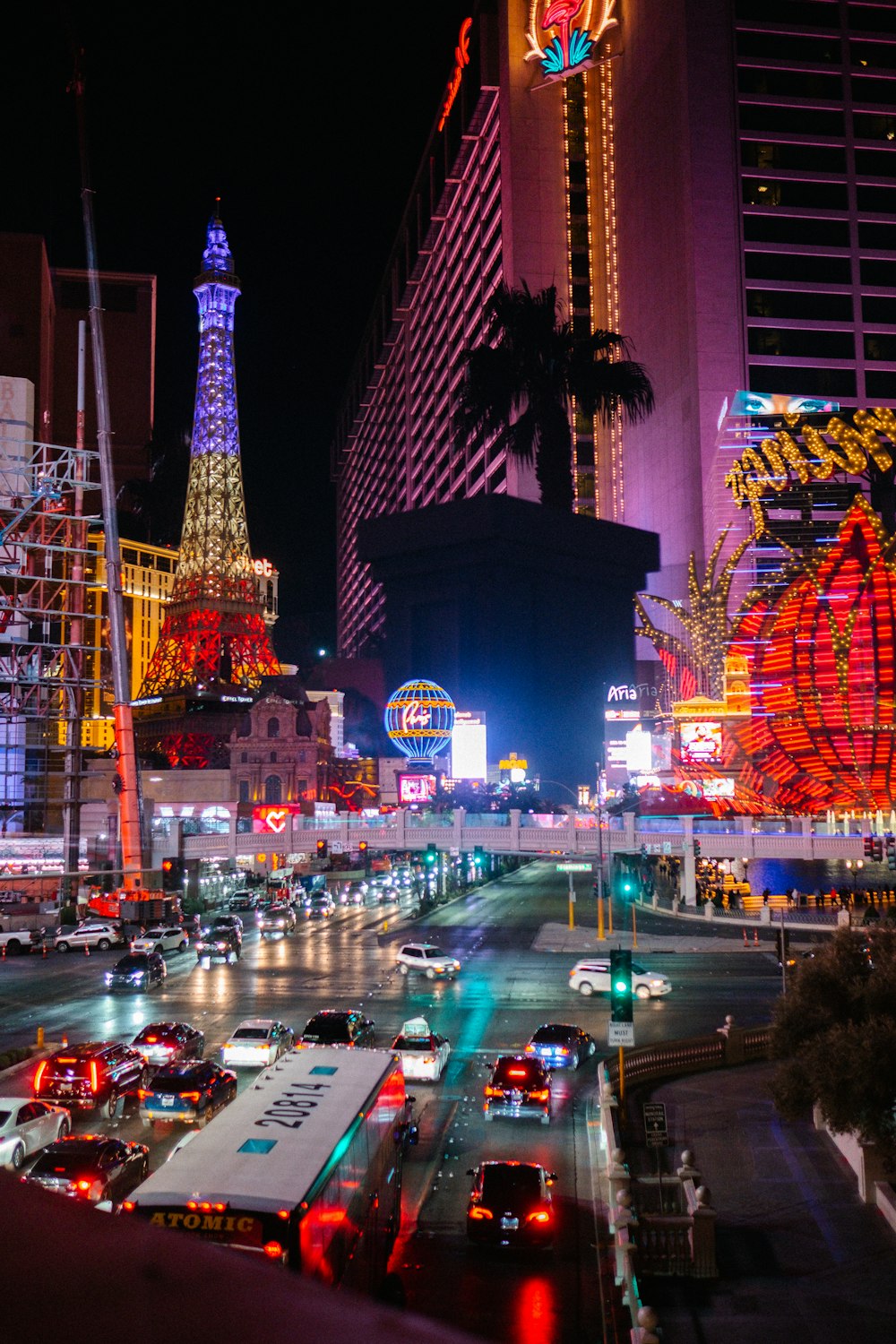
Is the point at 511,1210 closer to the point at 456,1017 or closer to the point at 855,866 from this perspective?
the point at 456,1017

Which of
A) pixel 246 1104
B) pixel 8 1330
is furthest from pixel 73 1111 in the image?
pixel 8 1330

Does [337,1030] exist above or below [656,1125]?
above

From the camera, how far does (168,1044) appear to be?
95.2 ft

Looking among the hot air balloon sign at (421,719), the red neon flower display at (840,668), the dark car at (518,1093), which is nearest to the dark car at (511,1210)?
the dark car at (518,1093)

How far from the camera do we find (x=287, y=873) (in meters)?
85.9

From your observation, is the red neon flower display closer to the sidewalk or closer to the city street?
the city street

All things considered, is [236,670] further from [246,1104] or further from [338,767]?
[246,1104]

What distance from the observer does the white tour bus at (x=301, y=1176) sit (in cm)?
1133

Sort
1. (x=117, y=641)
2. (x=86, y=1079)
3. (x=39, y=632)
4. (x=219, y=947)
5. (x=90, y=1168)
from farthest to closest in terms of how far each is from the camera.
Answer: (x=39, y=632), (x=117, y=641), (x=219, y=947), (x=86, y=1079), (x=90, y=1168)

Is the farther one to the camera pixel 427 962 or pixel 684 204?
pixel 684 204

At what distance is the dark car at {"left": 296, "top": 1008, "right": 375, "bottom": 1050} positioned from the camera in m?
28.9

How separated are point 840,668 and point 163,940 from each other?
110 feet

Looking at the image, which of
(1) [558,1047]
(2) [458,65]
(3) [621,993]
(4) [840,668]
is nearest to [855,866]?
(4) [840,668]

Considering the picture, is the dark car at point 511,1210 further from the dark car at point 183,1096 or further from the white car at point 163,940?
the white car at point 163,940
